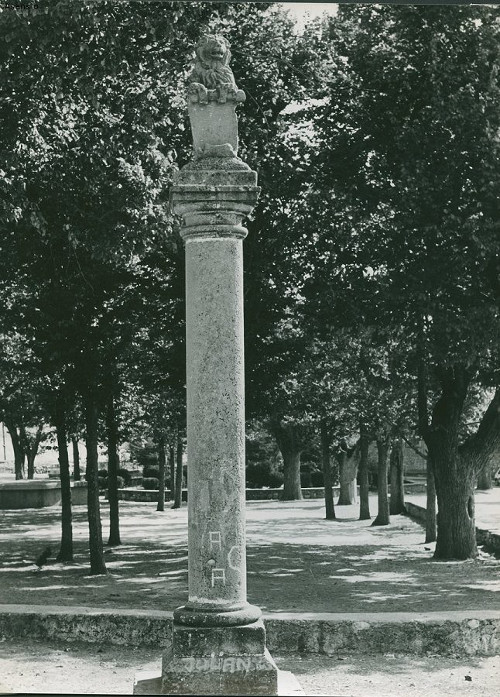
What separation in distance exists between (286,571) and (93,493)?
368 cm

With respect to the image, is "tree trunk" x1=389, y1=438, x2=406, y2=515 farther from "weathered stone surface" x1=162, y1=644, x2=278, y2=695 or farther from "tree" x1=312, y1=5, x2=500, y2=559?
"weathered stone surface" x1=162, y1=644, x2=278, y2=695

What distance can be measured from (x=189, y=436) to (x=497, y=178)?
9557 mm

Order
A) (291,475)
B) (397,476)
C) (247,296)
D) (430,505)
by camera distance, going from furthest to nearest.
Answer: (291,475) < (397,476) < (430,505) < (247,296)

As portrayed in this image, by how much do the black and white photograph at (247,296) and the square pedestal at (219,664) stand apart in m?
0.01

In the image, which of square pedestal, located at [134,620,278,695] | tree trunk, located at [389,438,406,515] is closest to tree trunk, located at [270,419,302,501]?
tree trunk, located at [389,438,406,515]

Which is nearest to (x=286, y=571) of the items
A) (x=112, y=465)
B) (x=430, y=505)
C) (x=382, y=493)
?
(x=112, y=465)

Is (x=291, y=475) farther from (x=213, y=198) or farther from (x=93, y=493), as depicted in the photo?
(x=213, y=198)

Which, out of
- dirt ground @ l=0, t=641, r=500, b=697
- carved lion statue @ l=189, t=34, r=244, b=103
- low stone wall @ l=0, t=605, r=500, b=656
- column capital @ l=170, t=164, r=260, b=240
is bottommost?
dirt ground @ l=0, t=641, r=500, b=697

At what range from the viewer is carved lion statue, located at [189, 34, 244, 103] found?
6941mm

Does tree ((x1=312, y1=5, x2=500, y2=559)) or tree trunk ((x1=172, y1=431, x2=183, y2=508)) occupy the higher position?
tree ((x1=312, y1=5, x2=500, y2=559))

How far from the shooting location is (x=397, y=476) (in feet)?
101

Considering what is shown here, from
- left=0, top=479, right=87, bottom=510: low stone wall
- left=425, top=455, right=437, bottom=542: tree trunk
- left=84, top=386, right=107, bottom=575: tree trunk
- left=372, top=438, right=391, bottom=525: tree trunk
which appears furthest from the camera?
left=0, top=479, right=87, bottom=510: low stone wall

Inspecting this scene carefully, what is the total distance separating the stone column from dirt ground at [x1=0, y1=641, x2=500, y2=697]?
65.8 inches

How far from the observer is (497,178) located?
14.8 m
